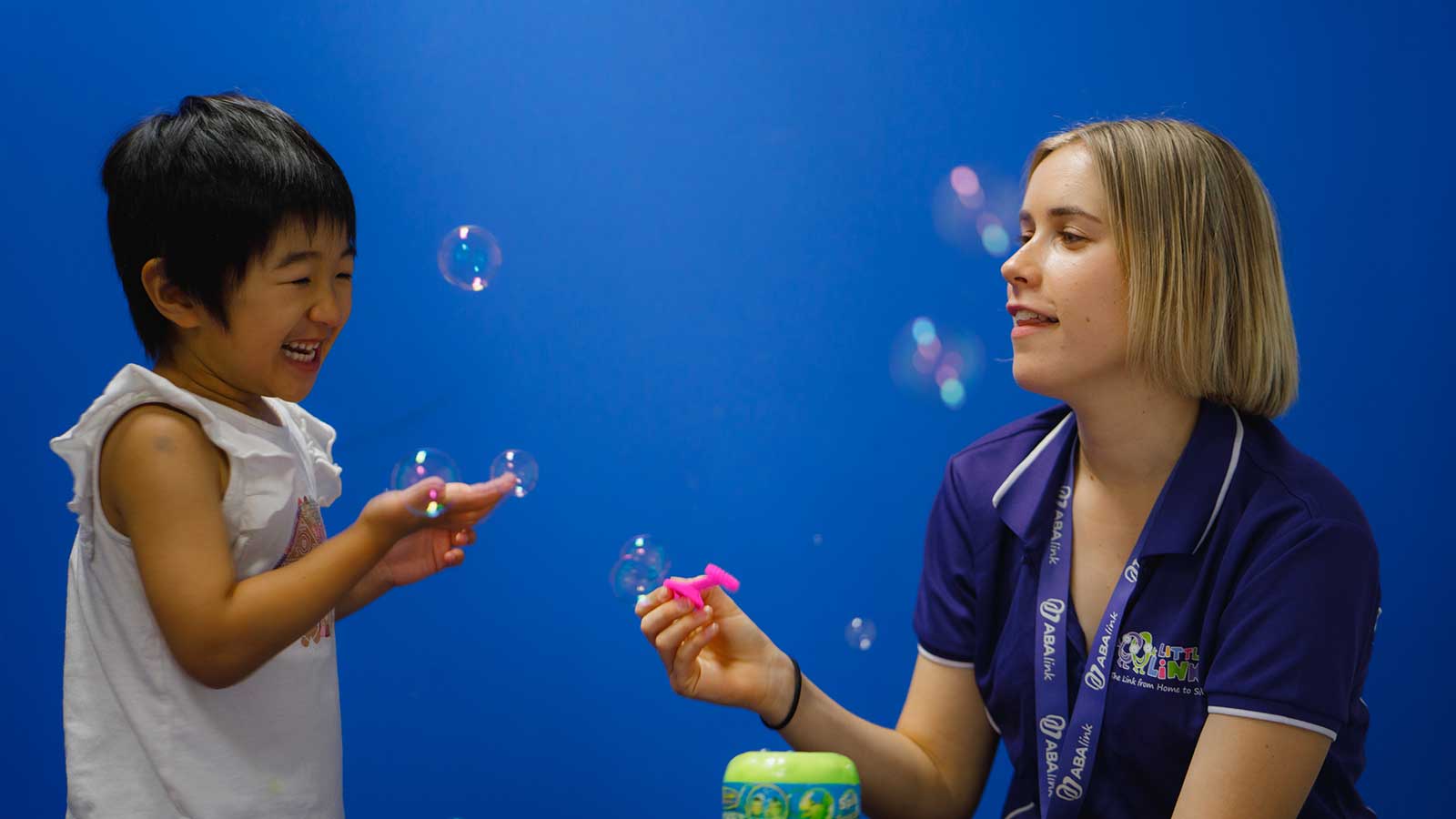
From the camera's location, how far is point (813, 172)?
200 centimetres

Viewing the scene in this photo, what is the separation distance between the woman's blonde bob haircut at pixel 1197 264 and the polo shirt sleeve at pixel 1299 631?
0.19m

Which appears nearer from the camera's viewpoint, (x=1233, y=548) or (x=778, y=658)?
(x=1233, y=548)

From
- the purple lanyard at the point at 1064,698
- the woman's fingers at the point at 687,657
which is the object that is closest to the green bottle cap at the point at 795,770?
the woman's fingers at the point at 687,657

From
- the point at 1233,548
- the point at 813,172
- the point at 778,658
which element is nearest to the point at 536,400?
the point at 813,172

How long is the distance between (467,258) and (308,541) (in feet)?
1.82

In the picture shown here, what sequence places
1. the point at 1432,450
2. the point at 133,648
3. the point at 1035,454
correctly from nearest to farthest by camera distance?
the point at 133,648, the point at 1035,454, the point at 1432,450

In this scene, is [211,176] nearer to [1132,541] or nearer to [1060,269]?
[1060,269]

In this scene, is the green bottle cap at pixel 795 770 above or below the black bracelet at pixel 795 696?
below

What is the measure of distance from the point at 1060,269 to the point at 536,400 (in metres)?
1.00

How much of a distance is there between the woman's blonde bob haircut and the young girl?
0.66m

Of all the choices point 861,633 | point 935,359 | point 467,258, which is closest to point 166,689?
point 467,258

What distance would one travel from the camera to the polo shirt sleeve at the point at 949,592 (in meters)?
1.36

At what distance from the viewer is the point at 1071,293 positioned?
47.9 inches

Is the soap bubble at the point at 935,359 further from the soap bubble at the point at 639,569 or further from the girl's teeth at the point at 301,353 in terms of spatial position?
the girl's teeth at the point at 301,353
